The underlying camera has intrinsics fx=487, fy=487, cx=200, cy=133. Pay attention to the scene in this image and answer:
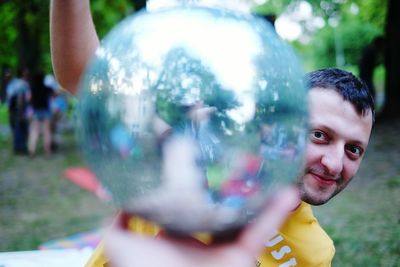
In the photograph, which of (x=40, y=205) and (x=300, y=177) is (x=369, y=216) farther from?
(x=300, y=177)

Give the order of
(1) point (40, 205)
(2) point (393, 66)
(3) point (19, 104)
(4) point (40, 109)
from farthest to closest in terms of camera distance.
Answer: (2) point (393, 66) → (3) point (19, 104) → (4) point (40, 109) → (1) point (40, 205)

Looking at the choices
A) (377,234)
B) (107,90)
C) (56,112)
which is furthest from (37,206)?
(107,90)

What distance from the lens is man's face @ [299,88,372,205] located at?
1.77 metres

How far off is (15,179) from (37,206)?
2046mm

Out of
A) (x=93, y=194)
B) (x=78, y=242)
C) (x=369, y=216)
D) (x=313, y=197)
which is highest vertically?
(x=313, y=197)

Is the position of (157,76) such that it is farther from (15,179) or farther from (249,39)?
(15,179)

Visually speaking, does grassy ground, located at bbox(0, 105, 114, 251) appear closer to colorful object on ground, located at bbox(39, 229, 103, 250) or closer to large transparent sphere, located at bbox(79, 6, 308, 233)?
colorful object on ground, located at bbox(39, 229, 103, 250)

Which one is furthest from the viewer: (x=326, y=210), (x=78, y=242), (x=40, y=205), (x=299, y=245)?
(x=40, y=205)

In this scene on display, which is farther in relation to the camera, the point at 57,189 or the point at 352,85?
the point at 57,189

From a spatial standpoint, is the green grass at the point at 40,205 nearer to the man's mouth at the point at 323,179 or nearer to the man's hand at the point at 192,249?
the man's mouth at the point at 323,179

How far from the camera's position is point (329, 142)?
5.90ft

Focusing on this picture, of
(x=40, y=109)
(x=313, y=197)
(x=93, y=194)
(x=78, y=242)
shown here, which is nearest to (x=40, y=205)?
(x=93, y=194)

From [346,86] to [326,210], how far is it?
18.5 ft

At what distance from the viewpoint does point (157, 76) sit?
41.3 inches
